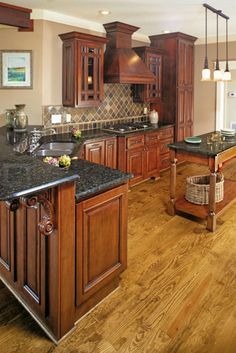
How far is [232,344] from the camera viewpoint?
1961 millimetres

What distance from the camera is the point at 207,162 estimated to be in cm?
356

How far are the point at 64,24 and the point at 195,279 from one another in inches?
148

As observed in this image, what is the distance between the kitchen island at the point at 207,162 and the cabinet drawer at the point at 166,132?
1.34 metres

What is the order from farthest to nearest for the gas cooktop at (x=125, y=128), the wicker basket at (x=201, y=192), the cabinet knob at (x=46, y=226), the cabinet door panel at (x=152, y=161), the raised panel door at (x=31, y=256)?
the cabinet door panel at (x=152, y=161), the gas cooktop at (x=125, y=128), the wicker basket at (x=201, y=192), the raised panel door at (x=31, y=256), the cabinet knob at (x=46, y=226)

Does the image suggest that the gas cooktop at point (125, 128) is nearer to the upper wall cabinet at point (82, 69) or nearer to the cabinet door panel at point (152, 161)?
the cabinet door panel at point (152, 161)

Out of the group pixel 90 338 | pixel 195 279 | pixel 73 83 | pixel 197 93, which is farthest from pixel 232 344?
pixel 197 93

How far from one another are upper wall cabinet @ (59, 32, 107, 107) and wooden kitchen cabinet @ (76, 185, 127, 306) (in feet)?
8.39

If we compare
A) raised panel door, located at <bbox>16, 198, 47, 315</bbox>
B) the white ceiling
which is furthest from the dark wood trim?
raised panel door, located at <bbox>16, 198, 47, 315</bbox>

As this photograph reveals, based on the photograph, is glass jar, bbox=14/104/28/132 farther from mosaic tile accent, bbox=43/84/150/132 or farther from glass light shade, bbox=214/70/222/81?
glass light shade, bbox=214/70/222/81

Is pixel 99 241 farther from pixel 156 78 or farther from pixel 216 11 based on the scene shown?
pixel 156 78

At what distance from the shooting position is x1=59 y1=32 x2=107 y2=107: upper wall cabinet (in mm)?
4309

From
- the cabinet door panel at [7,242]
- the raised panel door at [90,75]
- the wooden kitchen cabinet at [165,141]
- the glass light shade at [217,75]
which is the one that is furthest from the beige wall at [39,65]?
the cabinet door panel at [7,242]

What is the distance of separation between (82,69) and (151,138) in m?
1.63

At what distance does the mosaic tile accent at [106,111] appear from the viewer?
15.2 feet
